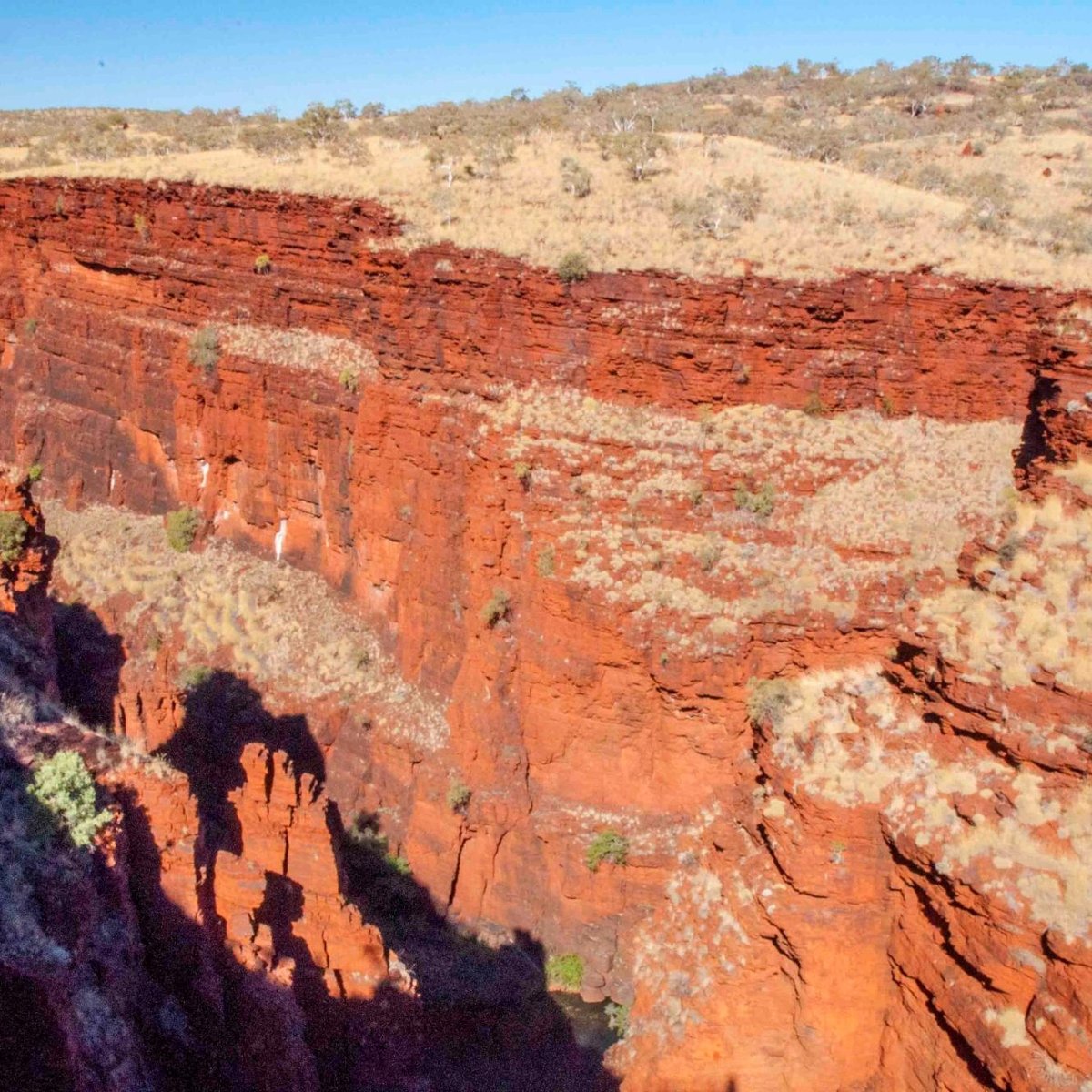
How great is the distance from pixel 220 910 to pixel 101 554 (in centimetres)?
1711

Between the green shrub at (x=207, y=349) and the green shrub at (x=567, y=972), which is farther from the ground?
the green shrub at (x=207, y=349)

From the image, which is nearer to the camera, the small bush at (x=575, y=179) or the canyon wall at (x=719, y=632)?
the canyon wall at (x=719, y=632)

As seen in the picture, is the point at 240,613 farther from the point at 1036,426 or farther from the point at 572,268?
the point at 1036,426

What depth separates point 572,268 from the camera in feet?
56.7

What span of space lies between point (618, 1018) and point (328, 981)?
6.69 meters

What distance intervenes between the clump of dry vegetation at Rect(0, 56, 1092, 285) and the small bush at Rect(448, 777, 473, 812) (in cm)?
→ 989

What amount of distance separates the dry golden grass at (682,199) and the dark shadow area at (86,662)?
10.8 meters

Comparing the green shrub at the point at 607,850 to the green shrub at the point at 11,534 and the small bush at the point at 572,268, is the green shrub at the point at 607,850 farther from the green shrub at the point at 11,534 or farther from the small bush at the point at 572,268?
the green shrub at the point at 11,534

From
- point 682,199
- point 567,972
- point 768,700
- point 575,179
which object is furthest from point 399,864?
point 575,179

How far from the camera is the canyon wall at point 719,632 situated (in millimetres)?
12883

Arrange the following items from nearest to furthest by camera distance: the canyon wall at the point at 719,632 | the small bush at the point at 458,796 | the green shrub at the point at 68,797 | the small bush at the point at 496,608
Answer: the green shrub at the point at 68,797 → the canyon wall at the point at 719,632 → the small bush at the point at 496,608 → the small bush at the point at 458,796

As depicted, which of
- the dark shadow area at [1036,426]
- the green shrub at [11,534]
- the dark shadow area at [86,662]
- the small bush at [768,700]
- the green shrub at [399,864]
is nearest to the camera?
the green shrub at [11,534]

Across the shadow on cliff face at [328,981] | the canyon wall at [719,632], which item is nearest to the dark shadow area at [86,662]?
the canyon wall at [719,632]

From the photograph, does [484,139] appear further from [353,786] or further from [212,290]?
[353,786]
